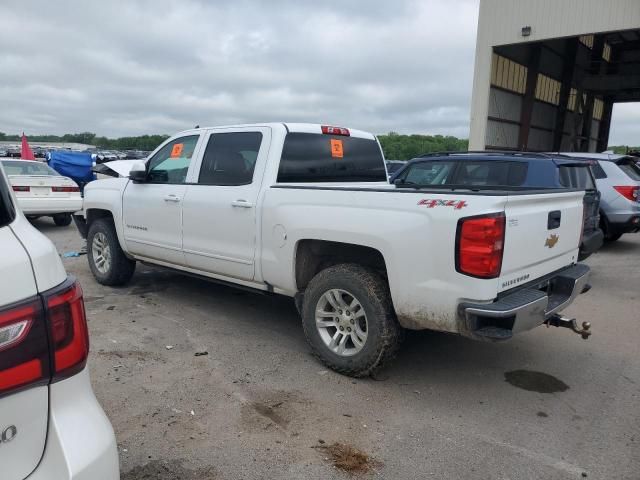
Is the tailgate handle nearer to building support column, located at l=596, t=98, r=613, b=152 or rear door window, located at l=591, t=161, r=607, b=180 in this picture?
rear door window, located at l=591, t=161, r=607, b=180

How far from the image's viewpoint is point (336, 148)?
16.7 ft

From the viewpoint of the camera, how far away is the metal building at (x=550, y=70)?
54.1 feet

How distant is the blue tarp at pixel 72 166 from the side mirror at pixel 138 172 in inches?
433

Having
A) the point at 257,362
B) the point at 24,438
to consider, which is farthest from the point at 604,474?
the point at 24,438

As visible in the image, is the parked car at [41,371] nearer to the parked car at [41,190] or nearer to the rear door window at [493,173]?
the rear door window at [493,173]

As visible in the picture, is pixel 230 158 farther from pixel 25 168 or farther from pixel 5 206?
pixel 25 168

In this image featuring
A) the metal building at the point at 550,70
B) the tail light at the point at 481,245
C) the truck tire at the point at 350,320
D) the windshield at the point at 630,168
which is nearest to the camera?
the tail light at the point at 481,245

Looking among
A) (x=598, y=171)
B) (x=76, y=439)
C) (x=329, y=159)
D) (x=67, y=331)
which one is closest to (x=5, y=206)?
(x=67, y=331)

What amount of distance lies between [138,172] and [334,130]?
2.18 metres

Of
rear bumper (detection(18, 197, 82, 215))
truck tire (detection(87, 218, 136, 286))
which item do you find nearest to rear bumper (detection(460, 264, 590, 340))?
truck tire (detection(87, 218, 136, 286))

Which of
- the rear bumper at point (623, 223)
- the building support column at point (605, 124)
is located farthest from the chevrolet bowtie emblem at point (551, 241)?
the building support column at point (605, 124)

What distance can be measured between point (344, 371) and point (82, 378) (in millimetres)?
2467

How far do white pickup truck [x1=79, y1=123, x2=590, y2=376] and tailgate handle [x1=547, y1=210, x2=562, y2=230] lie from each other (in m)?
0.01

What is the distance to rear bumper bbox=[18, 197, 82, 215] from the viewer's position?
34.6 feet
